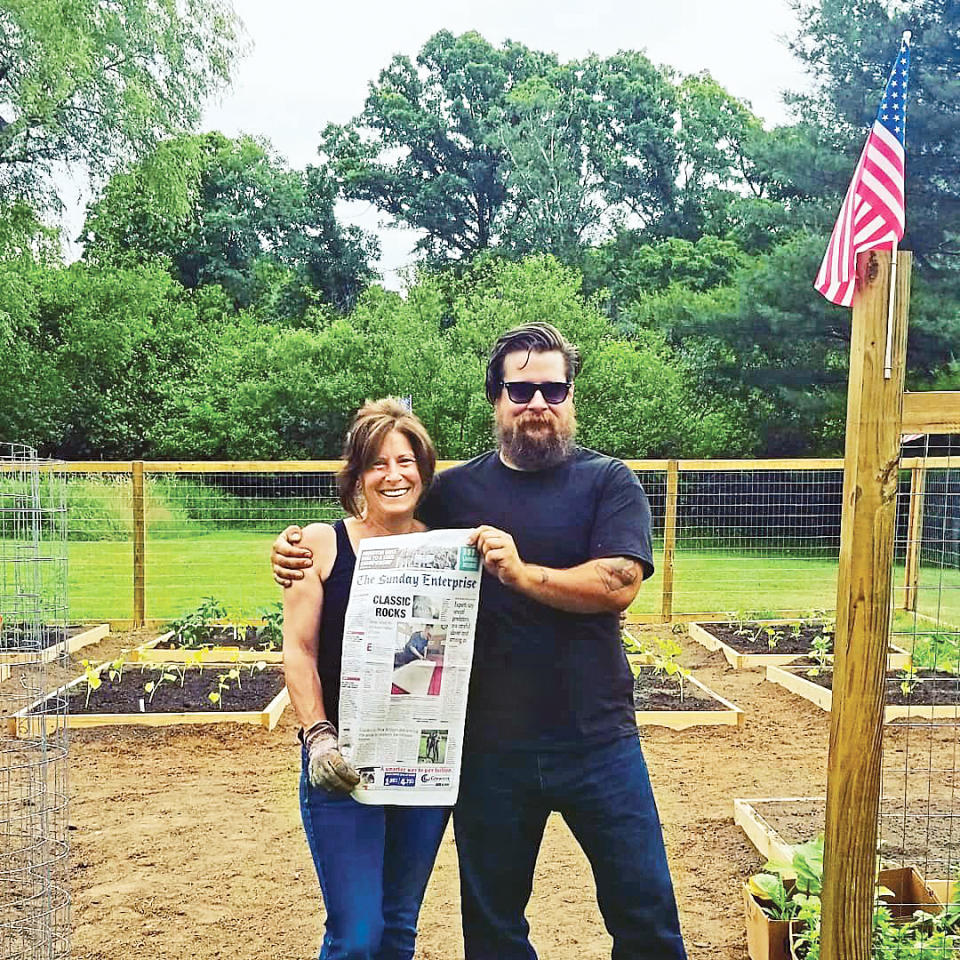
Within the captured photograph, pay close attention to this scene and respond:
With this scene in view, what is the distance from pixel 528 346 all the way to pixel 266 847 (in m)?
2.82

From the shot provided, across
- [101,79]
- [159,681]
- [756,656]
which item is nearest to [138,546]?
[159,681]

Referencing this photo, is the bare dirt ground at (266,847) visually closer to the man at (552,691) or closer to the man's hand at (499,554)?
the man at (552,691)

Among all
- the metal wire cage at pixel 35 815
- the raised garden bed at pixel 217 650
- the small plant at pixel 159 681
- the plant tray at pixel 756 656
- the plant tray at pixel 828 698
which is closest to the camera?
the metal wire cage at pixel 35 815

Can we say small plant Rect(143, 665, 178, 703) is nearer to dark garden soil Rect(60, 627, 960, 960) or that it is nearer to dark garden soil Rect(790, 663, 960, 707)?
dark garden soil Rect(60, 627, 960, 960)

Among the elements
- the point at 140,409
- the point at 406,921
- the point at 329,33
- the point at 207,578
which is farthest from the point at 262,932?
the point at 329,33

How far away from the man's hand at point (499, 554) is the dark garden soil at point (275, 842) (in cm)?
182

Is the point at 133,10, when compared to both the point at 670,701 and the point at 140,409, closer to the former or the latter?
the point at 140,409

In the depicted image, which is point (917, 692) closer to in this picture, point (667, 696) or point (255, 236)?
point (667, 696)

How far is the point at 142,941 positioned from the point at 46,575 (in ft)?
31.3

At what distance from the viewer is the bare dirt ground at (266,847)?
3.51m

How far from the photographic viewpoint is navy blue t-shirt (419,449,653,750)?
2.34 metres

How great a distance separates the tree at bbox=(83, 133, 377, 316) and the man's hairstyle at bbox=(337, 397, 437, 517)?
68.3 ft

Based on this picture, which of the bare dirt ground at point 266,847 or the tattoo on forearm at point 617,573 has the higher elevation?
the tattoo on forearm at point 617,573

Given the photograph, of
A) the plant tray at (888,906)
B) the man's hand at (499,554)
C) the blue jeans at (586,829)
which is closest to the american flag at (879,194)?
the man's hand at (499,554)
